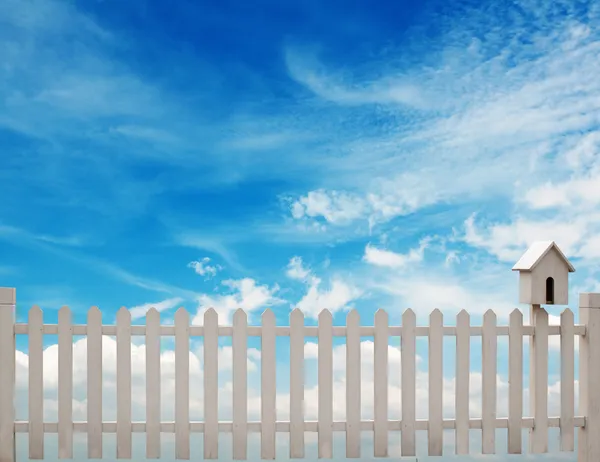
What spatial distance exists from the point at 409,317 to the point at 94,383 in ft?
11.1

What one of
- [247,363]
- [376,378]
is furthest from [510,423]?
[247,363]

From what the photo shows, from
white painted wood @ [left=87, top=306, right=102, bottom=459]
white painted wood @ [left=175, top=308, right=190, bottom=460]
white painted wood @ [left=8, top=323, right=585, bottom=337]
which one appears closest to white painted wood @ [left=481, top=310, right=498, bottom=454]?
white painted wood @ [left=8, top=323, right=585, bottom=337]

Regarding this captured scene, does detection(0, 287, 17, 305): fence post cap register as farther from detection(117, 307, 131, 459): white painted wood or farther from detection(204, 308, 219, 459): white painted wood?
detection(204, 308, 219, 459): white painted wood

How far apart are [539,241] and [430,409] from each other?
2305 mm

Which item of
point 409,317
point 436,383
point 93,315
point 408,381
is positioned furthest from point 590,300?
point 93,315

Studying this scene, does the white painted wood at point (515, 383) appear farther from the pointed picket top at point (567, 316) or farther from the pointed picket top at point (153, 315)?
the pointed picket top at point (153, 315)

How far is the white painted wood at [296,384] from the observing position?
7137 millimetres

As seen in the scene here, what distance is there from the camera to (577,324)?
7824 mm

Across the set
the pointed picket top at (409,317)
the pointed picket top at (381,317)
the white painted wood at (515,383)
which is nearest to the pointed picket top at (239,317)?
the pointed picket top at (381,317)

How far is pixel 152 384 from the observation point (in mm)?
7160

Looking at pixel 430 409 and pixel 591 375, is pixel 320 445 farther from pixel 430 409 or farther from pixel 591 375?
pixel 591 375

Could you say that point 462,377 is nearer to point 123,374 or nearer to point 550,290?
Result: point 550,290

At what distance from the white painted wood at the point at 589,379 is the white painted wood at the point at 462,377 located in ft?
4.62

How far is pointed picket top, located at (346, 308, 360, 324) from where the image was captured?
7.22m
